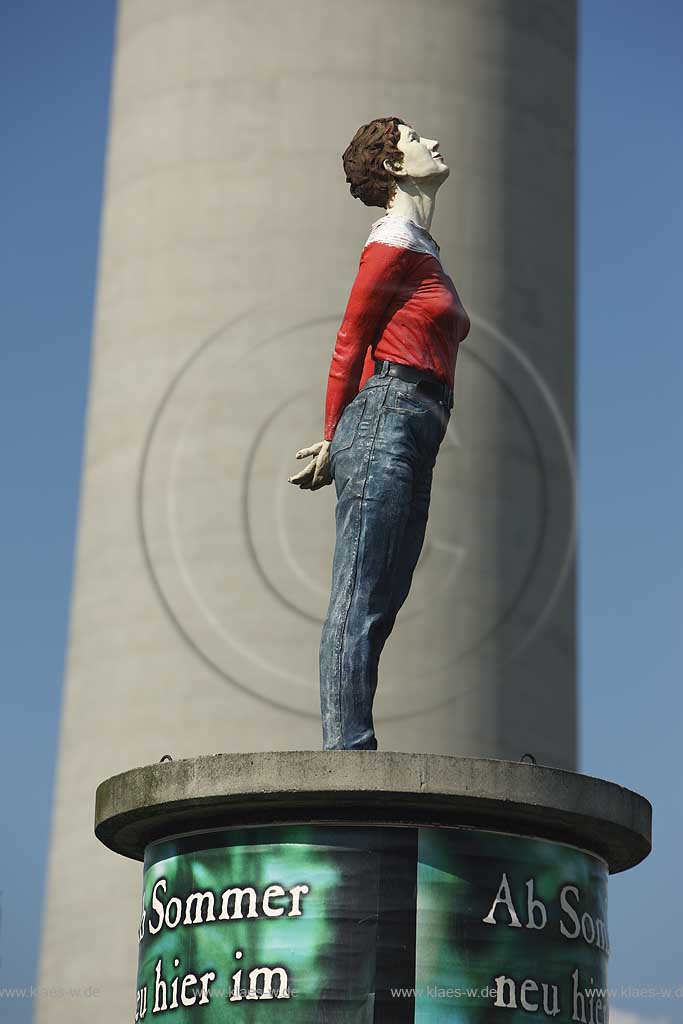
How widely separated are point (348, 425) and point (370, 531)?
0.57m

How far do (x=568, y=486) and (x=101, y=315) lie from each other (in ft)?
20.8

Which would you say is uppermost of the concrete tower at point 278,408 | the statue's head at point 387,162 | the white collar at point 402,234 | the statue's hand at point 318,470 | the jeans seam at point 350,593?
the concrete tower at point 278,408

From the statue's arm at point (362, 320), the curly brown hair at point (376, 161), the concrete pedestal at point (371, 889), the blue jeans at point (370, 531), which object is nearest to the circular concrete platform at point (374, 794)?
the concrete pedestal at point (371, 889)

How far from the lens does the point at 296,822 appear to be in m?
8.25

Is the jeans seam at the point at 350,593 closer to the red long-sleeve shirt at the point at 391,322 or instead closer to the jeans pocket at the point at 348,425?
the jeans pocket at the point at 348,425

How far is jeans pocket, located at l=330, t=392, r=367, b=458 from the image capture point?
30.1 ft

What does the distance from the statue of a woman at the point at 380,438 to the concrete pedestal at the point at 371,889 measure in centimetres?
65

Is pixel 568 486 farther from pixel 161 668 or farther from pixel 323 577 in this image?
pixel 161 668

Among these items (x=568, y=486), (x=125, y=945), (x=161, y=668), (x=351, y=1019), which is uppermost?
(x=568, y=486)

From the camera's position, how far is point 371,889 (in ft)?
26.5

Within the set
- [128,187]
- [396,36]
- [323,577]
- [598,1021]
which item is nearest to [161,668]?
[323,577]

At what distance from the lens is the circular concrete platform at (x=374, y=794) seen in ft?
26.7

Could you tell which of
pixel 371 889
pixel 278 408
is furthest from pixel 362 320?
pixel 278 408

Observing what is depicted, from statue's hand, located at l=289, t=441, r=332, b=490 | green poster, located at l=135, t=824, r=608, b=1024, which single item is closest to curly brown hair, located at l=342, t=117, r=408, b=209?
statue's hand, located at l=289, t=441, r=332, b=490
